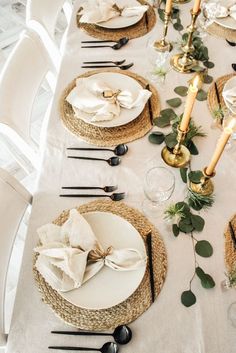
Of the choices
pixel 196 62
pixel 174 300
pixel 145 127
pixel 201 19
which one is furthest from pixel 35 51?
pixel 174 300

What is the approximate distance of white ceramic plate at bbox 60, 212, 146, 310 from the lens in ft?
2.37

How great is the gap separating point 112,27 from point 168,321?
1.02 metres

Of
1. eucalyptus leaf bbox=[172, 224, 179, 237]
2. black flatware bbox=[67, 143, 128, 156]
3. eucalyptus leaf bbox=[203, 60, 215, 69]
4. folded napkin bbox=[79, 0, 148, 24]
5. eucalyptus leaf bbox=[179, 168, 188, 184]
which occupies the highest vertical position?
folded napkin bbox=[79, 0, 148, 24]

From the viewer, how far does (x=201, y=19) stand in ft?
4.28

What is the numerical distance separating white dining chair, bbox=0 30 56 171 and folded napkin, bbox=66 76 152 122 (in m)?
0.14

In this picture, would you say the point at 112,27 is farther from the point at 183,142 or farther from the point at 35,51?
the point at 183,142

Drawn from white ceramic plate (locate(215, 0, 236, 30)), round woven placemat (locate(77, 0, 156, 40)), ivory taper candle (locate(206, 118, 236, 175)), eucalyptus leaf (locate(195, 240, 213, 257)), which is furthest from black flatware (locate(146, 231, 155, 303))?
white ceramic plate (locate(215, 0, 236, 30))

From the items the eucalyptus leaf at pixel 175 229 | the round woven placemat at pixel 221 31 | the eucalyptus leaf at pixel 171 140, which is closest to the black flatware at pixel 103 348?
the eucalyptus leaf at pixel 175 229

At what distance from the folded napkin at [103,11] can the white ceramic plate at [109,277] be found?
2.58ft

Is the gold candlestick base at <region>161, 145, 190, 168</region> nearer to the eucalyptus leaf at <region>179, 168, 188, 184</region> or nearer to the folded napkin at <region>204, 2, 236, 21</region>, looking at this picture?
the eucalyptus leaf at <region>179, 168, 188, 184</region>

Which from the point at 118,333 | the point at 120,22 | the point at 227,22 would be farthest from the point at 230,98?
the point at 118,333

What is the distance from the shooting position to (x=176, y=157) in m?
0.94

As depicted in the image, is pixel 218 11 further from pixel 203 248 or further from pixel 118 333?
pixel 118 333

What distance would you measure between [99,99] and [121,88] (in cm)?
11
